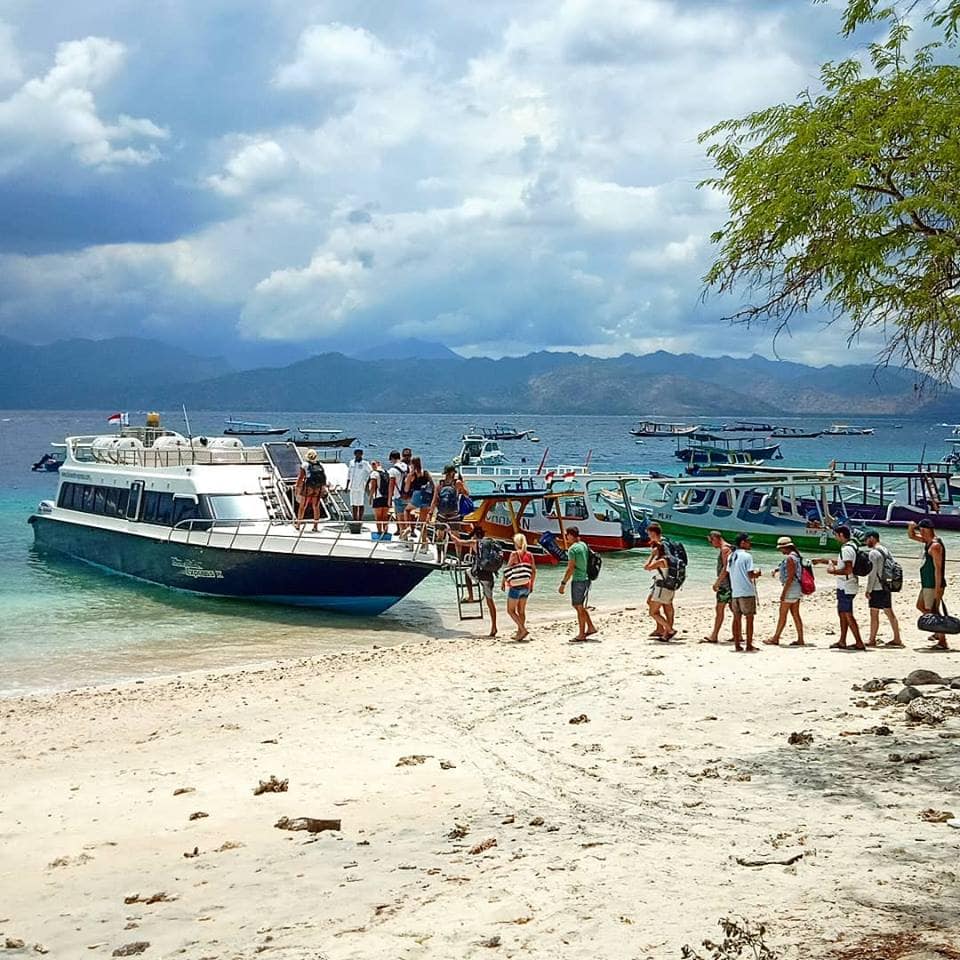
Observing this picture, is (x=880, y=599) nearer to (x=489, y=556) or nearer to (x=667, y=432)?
(x=489, y=556)

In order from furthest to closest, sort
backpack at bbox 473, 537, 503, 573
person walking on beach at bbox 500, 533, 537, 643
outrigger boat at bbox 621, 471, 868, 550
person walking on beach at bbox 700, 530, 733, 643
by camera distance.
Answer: outrigger boat at bbox 621, 471, 868, 550
backpack at bbox 473, 537, 503, 573
person walking on beach at bbox 500, 533, 537, 643
person walking on beach at bbox 700, 530, 733, 643

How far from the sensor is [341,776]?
900 cm

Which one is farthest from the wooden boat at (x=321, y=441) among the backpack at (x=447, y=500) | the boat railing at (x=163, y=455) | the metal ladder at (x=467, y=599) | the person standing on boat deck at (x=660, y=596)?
the person standing on boat deck at (x=660, y=596)

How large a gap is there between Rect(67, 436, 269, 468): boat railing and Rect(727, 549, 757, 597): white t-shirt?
1199cm

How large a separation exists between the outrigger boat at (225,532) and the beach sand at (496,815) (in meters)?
5.98

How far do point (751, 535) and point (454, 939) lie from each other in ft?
95.6

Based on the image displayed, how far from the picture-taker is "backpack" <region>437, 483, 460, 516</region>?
20297 millimetres

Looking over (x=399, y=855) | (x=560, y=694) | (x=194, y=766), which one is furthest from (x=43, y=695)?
(x=399, y=855)

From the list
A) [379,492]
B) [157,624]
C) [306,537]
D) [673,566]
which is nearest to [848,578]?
[673,566]

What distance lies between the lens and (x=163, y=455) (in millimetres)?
24906

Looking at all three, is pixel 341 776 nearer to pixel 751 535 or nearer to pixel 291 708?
pixel 291 708

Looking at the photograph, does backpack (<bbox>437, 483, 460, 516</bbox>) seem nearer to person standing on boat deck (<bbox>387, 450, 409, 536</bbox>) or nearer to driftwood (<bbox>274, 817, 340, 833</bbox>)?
person standing on boat deck (<bbox>387, 450, 409, 536</bbox>)

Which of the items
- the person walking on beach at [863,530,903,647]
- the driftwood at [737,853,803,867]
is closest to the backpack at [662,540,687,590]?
the person walking on beach at [863,530,903,647]

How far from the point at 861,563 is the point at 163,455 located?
53.9ft
